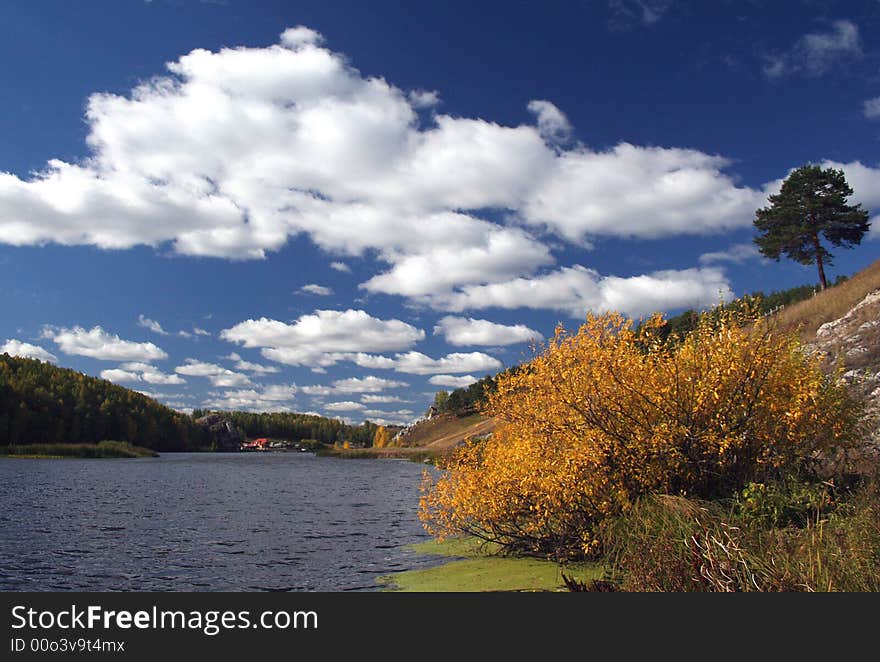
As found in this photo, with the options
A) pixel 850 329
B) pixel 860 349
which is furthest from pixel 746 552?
pixel 850 329

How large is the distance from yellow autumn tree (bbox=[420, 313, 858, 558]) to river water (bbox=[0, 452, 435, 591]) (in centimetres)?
762

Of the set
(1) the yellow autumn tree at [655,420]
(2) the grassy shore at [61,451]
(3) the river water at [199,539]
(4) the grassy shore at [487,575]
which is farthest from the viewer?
(2) the grassy shore at [61,451]

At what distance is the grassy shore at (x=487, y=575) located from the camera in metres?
16.4

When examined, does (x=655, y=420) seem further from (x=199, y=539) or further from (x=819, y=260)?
(x=819, y=260)

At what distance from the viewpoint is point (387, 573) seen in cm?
2220

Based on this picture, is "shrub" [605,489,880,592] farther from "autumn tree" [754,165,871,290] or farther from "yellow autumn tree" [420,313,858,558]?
"autumn tree" [754,165,871,290]

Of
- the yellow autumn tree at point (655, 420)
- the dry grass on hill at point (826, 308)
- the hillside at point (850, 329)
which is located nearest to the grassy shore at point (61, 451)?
the hillside at point (850, 329)

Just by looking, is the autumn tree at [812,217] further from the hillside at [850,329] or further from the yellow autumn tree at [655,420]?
the yellow autumn tree at [655,420]

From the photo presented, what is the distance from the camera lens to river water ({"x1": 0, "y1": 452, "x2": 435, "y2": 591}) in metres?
21.6

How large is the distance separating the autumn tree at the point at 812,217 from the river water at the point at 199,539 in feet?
161

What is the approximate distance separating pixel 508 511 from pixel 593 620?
8845 millimetres

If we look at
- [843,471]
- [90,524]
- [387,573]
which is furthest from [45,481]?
[843,471]

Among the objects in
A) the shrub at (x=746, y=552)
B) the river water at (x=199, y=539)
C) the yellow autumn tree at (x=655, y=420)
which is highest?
the yellow autumn tree at (x=655, y=420)

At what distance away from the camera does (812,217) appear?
65.4 metres
